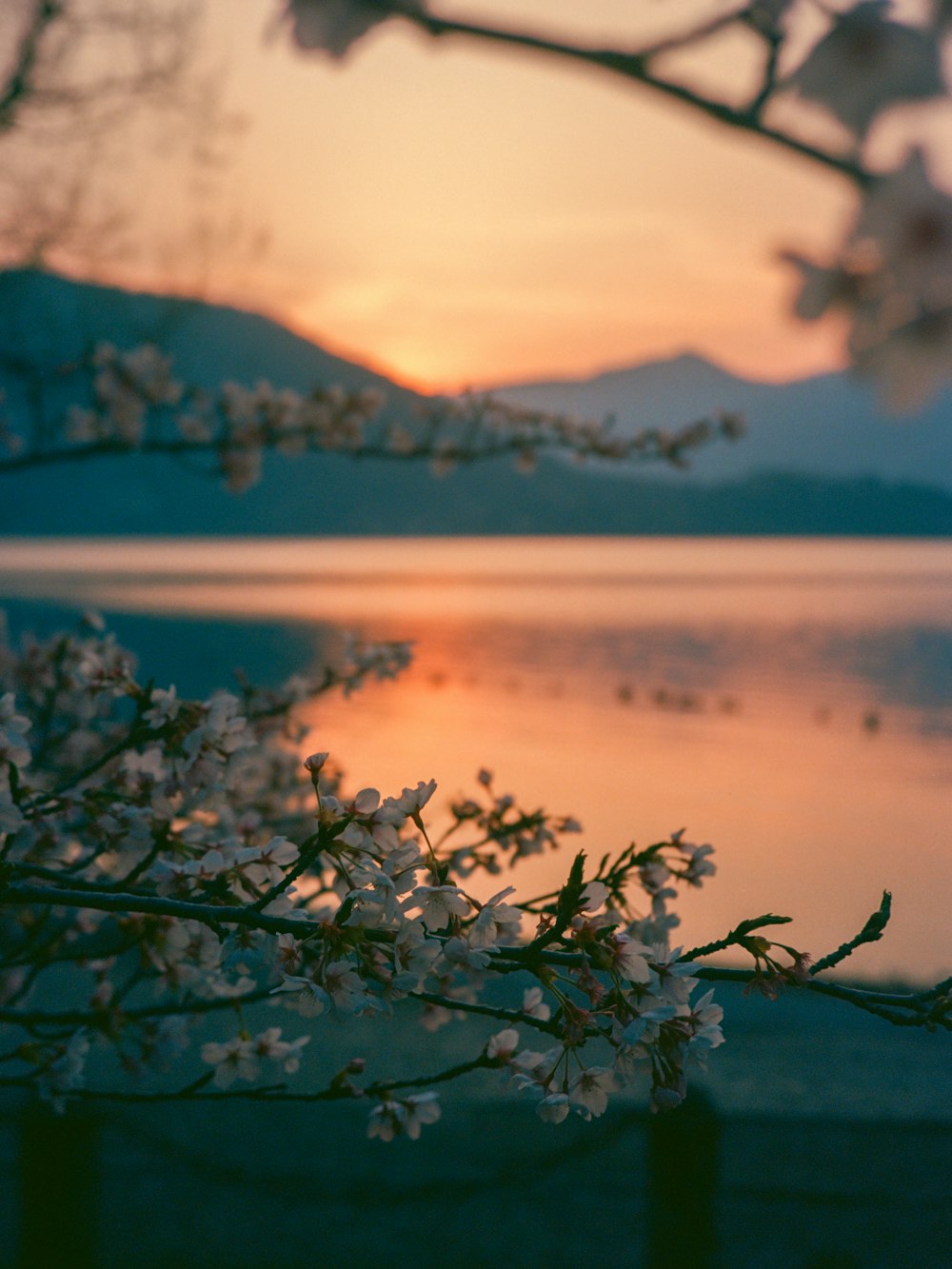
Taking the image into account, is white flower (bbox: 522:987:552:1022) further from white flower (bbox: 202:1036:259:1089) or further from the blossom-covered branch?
the blossom-covered branch

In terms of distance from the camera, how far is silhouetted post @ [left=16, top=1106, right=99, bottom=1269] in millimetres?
3856

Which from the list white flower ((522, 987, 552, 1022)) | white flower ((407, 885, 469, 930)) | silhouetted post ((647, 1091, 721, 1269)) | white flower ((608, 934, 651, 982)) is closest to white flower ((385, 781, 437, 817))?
white flower ((407, 885, 469, 930))

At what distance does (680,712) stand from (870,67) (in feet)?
112

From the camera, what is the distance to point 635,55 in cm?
119

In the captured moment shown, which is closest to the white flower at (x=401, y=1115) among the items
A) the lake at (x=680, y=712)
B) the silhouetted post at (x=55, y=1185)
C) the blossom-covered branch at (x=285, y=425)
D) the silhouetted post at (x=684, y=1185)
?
the lake at (x=680, y=712)

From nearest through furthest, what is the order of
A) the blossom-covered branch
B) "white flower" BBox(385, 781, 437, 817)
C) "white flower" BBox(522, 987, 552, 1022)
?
"white flower" BBox(385, 781, 437, 817) → "white flower" BBox(522, 987, 552, 1022) → the blossom-covered branch

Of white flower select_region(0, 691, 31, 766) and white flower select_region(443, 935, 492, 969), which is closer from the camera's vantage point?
white flower select_region(443, 935, 492, 969)

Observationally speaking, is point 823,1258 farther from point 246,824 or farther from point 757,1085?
point 246,824

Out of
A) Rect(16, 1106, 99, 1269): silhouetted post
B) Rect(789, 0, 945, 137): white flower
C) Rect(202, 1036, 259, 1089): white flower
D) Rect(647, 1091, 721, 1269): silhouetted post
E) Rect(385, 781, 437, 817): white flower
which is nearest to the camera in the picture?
Rect(789, 0, 945, 137): white flower

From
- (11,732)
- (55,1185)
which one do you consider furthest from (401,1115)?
(55,1185)

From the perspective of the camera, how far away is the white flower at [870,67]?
117 centimetres

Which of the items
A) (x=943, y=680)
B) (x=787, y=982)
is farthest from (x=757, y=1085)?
(x=943, y=680)

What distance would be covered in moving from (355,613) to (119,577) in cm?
5278

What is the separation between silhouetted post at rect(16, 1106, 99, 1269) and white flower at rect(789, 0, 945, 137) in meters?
3.73
